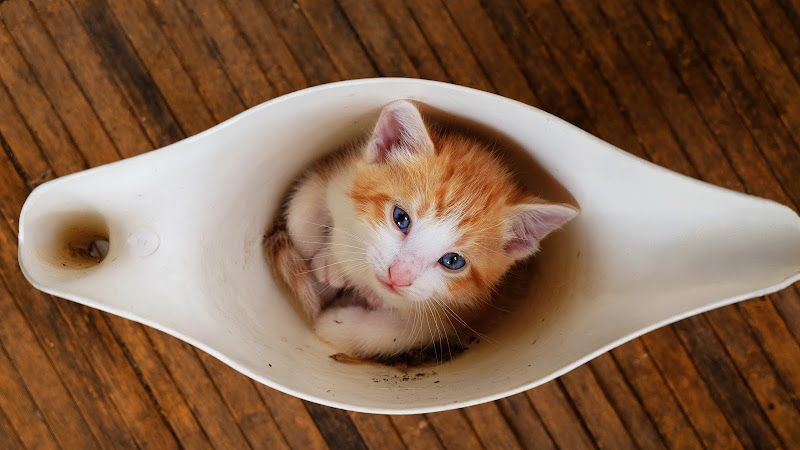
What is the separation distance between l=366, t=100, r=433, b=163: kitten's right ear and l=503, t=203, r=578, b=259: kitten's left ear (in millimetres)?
178

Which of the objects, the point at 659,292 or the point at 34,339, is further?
the point at 34,339

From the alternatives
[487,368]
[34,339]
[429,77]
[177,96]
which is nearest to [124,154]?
[177,96]

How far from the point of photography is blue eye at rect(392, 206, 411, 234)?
944mm

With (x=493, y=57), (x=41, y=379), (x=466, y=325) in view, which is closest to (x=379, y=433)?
(x=466, y=325)

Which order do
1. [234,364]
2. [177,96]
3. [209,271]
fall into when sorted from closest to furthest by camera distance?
[234,364] < [209,271] < [177,96]

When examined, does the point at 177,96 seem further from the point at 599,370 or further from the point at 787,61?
the point at 787,61

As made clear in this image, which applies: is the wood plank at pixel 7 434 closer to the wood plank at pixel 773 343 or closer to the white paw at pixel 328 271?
the white paw at pixel 328 271

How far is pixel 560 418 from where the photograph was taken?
4.27 ft

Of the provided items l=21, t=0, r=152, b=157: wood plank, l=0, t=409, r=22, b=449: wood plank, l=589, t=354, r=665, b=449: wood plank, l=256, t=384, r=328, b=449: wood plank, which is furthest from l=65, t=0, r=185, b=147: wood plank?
l=589, t=354, r=665, b=449: wood plank

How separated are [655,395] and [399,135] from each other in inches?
34.3

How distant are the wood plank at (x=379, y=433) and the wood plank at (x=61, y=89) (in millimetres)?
814

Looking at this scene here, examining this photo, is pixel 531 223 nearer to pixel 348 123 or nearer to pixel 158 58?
pixel 348 123

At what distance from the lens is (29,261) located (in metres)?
0.73

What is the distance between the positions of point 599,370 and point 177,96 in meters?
1.13
